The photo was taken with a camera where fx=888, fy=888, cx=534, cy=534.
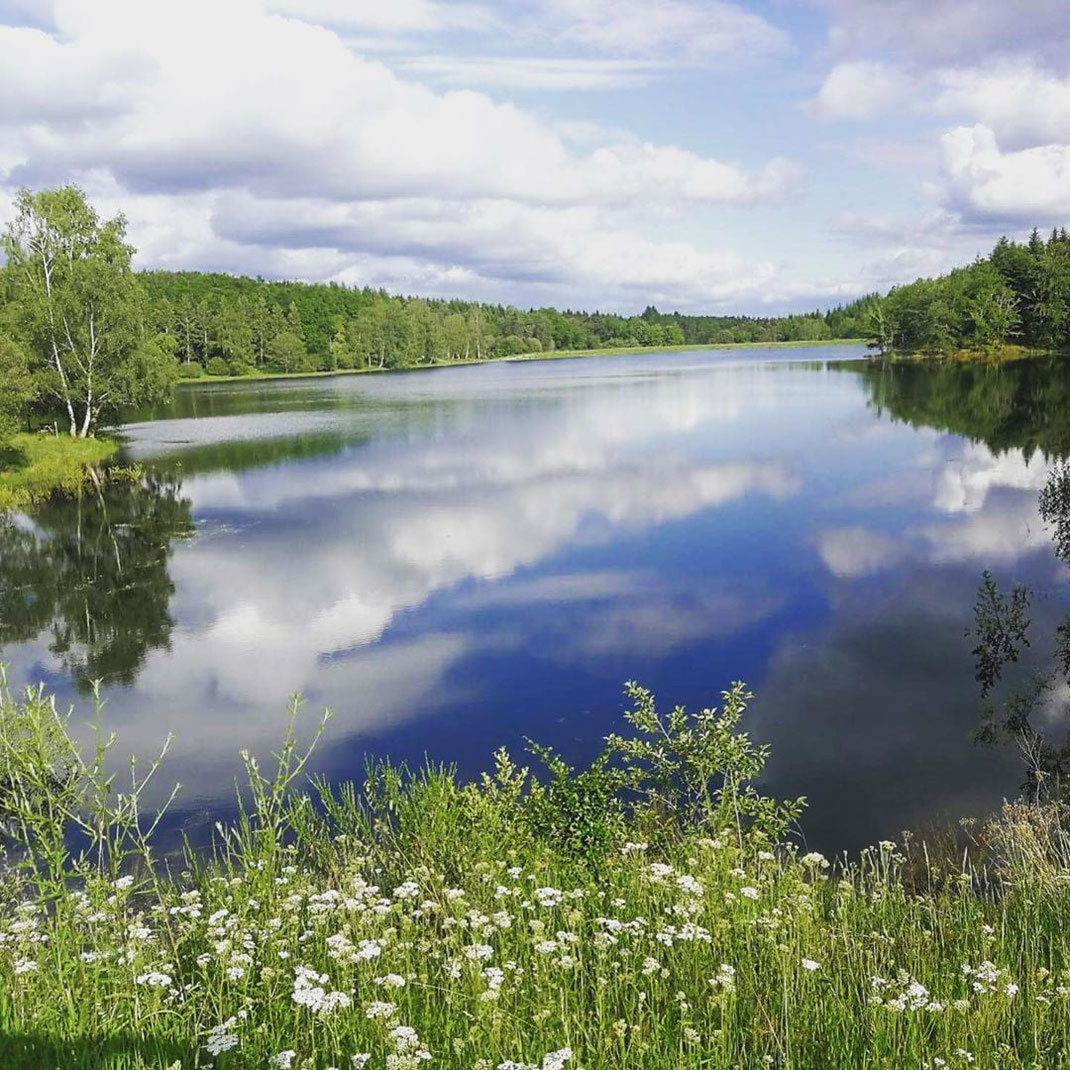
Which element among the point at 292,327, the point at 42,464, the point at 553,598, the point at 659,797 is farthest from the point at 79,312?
the point at 292,327

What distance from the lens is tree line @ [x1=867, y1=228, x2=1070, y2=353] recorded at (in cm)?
10294

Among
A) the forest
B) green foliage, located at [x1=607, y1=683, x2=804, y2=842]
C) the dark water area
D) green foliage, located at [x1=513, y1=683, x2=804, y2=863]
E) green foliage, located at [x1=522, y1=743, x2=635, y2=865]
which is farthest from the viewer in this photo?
the forest

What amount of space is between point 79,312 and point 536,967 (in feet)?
172

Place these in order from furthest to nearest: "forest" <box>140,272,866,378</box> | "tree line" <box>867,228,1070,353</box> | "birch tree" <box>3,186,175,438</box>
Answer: "forest" <box>140,272,866,378</box>
"tree line" <box>867,228,1070,353</box>
"birch tree" <box>3,186,175,438</box>

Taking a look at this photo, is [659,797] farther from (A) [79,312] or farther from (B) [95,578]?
(A) [79,312]

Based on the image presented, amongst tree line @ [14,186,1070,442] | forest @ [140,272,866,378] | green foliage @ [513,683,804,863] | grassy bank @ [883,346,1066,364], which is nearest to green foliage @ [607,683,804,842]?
green foliage @ [513,683,804,863]

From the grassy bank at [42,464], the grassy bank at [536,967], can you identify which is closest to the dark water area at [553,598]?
the grassy bank at [42,464]

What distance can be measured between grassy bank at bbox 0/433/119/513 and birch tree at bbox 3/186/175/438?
8.28 feet

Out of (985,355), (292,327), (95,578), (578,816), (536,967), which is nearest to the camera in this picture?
(536,967)

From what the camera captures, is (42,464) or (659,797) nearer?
(659,797)

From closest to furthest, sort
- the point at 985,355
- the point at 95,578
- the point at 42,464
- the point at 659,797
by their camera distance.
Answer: the point at 659,797
the point at 95,578
the point at 42,464
the point at 985,355

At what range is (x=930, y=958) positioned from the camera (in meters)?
6.11

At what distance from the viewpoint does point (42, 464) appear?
44250 mm

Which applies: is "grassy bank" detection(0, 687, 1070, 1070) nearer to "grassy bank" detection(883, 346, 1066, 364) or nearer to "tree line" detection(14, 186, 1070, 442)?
"tree line" detection(14, 186, 1070, 442)
